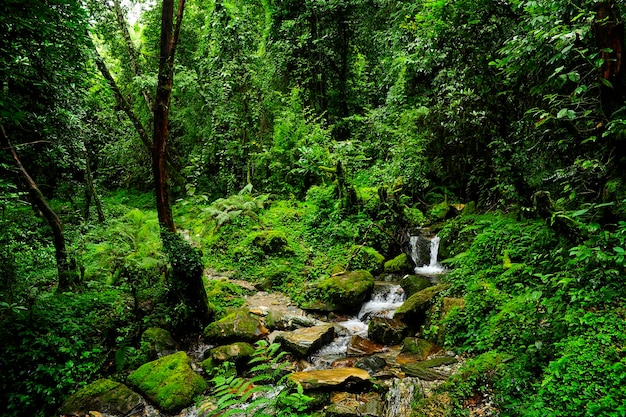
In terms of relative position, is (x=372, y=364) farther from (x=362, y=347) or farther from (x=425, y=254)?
(x=425, y=254)

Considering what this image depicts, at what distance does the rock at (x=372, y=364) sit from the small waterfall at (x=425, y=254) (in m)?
3.95

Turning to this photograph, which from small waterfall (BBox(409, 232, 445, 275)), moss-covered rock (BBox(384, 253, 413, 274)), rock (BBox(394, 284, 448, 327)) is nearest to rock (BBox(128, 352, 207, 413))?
rock (BBox(394, 284, 448, 327))

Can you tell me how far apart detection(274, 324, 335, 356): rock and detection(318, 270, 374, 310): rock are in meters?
1.05

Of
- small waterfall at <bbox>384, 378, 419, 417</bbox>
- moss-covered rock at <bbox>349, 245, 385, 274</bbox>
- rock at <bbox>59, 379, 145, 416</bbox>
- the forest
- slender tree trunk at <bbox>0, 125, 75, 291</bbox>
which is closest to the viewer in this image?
the forest

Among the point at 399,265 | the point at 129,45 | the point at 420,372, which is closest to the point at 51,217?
the point at 420,372

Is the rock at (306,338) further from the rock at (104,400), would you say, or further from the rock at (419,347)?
the rock at (104,400)

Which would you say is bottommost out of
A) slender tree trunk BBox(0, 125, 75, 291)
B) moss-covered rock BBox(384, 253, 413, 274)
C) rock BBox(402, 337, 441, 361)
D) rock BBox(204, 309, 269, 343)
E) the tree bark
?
rock BBox(402, 337, 441, 361)

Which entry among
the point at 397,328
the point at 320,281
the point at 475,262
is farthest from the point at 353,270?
the point at 475,262

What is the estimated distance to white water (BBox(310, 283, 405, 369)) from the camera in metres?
6.57

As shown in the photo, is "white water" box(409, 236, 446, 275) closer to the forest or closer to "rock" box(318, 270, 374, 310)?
the forest

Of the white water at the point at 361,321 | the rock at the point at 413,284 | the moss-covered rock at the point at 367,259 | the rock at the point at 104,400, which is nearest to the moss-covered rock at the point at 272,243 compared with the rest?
the moss-covered rock at the point at 367,259

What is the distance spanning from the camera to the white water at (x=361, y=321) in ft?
21.5

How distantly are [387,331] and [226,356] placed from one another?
3117mm

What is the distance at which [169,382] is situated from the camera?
5.52 meters
